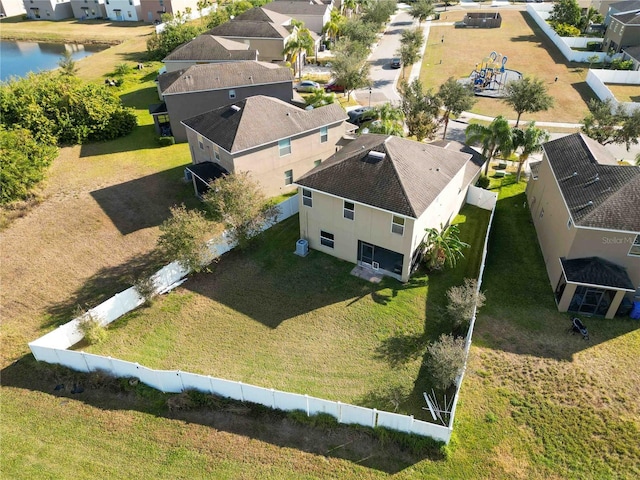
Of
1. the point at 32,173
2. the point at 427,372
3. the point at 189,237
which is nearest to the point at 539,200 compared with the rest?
the point at 427,372

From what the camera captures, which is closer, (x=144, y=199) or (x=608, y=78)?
(x=144, y=199)

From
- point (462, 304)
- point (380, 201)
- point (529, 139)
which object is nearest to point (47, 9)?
point (529, 139)

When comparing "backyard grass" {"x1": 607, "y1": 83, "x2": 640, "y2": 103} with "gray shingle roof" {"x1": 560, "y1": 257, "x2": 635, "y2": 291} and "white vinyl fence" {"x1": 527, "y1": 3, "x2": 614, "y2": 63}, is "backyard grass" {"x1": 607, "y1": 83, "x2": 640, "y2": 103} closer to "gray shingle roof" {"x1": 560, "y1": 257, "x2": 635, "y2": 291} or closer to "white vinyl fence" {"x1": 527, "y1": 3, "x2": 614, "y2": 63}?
"white vinyl fence" {"x1": 527, "y1": 3, "x2": 614, "y2": 63}

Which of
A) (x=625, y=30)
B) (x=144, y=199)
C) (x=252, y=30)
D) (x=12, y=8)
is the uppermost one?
(x=252, y=30)

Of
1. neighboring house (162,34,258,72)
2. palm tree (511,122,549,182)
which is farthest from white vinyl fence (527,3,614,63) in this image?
neighboring house (162,34,258,72)

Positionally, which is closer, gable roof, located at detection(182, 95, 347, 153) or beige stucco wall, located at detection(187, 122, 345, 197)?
gable roof, located at detection(182, 95, 347, 153)

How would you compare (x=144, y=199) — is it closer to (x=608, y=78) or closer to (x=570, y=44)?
(x=608, y=78)

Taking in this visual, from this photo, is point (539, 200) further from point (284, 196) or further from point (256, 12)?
point (256, 12)
